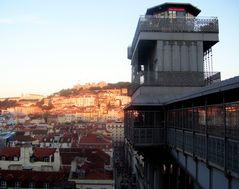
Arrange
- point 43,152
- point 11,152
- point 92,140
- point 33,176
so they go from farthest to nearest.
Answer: point 92,140
point 11,152
point 43,152
point 33,176

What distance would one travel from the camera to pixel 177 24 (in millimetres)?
22719

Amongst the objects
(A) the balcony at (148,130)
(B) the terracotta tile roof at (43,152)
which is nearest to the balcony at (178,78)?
(A) the balcony at (148,130)

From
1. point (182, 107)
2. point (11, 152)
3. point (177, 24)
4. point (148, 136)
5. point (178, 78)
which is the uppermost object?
point (177, 24)

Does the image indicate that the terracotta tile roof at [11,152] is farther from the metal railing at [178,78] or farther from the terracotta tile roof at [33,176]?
the metal railing at [178,78]

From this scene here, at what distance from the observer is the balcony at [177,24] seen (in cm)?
2250

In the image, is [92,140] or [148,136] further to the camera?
[92,140]

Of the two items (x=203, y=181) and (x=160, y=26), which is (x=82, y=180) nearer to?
(x=160, y=26)

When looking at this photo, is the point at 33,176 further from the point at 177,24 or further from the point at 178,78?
the point at 177,24

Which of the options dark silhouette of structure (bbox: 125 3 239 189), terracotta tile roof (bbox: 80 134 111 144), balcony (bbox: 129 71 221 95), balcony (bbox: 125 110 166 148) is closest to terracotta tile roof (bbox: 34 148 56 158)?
dark silhouette of structure (bbox: 125 3 239 189)

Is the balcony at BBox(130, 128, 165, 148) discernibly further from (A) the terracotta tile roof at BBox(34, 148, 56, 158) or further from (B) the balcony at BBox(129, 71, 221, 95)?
(A) the terracotta tile roof at BBox(34, 148, 56, 158)

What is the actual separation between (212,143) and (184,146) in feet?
13.2

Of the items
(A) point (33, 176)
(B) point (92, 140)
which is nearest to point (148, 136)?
(A) point (33, 176)

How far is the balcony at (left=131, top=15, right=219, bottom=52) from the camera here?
22.5 metres

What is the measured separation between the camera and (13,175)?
1634 inches
